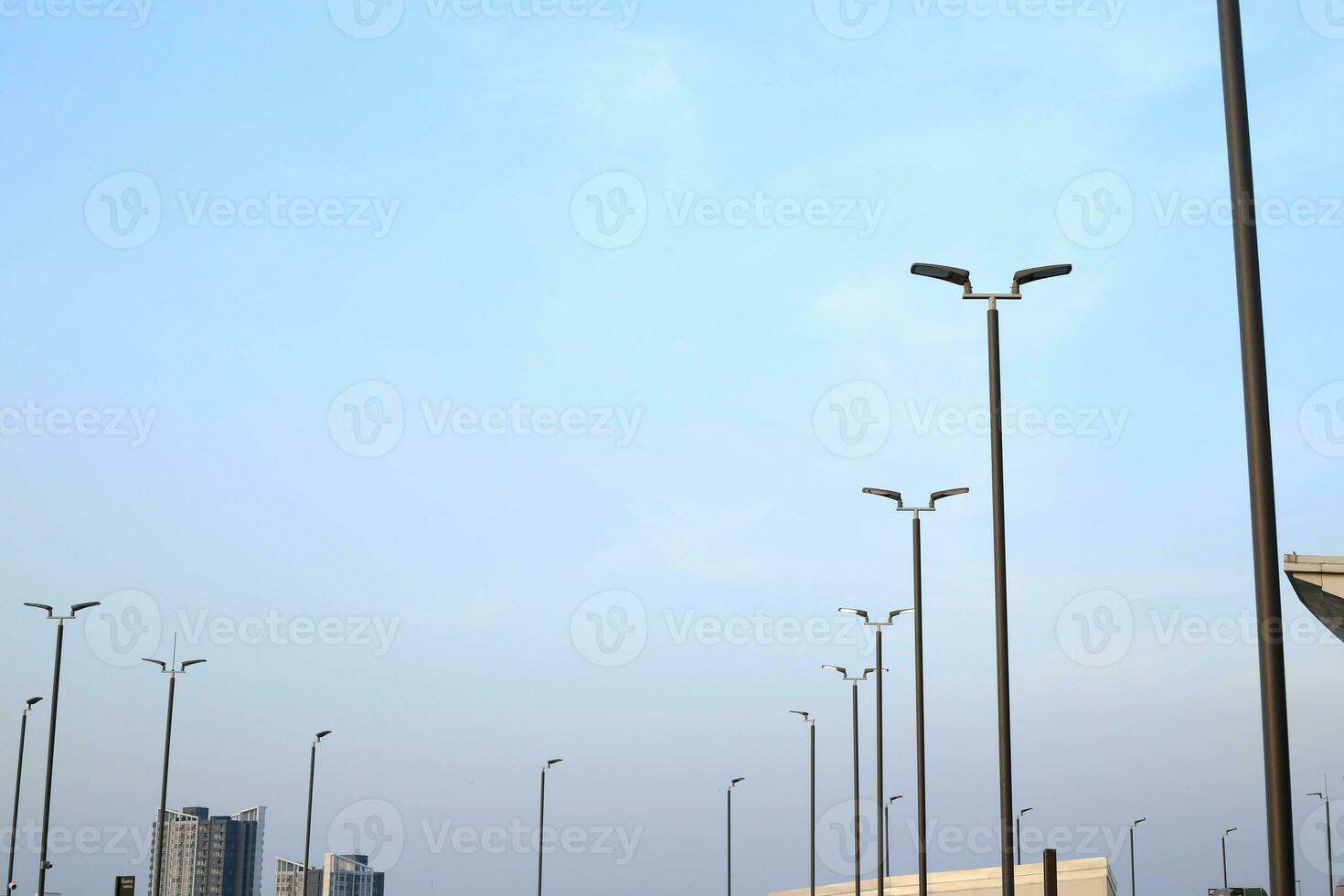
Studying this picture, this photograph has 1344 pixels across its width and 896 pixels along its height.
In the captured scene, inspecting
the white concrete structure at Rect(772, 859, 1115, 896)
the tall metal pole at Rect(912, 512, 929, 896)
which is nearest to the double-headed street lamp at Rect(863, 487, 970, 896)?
the tall metal pole at Rect(912, 512, 929, 896)

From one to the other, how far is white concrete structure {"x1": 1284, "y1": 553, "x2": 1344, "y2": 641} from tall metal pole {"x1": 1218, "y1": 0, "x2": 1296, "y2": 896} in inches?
591

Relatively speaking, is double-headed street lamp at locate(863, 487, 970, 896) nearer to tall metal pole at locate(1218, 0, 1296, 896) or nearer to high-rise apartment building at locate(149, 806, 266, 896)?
tall metal pole at locate(1218, 0, 1296, 896)

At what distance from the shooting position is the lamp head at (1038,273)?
2830 centimetres

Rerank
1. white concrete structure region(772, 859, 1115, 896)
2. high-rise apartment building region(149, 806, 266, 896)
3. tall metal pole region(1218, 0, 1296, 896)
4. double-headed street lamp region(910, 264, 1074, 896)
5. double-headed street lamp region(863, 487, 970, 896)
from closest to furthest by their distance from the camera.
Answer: tall metal pole region(1218, 0, 1296, 896), double-headed street lamp region(910, 264, 1074, 896), double-headed street lamp region(863, 487, 970, 896), white concrete structure region(772, 859, 1115, 896), high-rise apartment building region(149, 806, 266, 896)

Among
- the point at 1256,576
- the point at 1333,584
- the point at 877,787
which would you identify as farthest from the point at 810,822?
the point at 1256,576

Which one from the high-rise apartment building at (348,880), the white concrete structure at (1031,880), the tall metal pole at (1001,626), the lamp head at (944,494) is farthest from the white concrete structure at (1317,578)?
the high-rise apartment building at (348,880)

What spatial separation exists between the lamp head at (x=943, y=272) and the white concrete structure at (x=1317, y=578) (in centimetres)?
760

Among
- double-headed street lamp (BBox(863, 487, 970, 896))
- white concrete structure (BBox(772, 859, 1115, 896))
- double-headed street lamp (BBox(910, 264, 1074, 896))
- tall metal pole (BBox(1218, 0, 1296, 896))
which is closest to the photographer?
tall metal pole (BBox(1218, 0, 1296, 896))

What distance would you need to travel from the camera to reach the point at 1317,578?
27.1 metres

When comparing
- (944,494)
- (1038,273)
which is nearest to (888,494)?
(944,494)

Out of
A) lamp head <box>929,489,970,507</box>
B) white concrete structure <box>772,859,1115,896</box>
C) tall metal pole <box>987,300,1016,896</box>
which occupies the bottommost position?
white concrete structure <box>772,859,1115,896</box>

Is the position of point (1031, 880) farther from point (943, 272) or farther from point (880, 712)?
point (943, 272)

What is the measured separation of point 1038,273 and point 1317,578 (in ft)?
23.7

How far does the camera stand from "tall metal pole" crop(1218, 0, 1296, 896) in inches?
504
